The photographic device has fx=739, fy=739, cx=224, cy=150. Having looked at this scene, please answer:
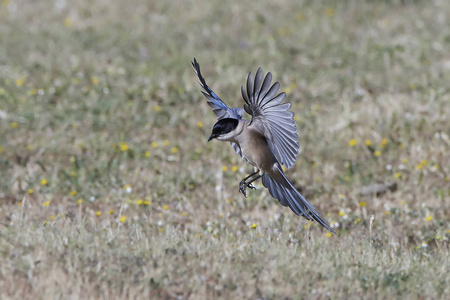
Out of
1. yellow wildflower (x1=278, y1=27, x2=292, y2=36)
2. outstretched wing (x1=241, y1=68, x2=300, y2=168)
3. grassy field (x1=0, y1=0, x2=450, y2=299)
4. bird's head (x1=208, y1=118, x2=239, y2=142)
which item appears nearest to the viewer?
grassy field (x1=0, y1=0, x2=450, y2=299)

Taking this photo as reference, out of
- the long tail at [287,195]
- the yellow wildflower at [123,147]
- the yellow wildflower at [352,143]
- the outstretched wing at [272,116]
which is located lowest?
the long tail at [287,195]

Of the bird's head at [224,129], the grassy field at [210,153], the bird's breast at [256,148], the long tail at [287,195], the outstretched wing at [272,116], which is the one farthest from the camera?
the long tail at [287,195]

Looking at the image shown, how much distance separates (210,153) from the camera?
7.54 meters

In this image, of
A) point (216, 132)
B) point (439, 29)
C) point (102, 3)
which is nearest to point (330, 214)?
point (216, 132)

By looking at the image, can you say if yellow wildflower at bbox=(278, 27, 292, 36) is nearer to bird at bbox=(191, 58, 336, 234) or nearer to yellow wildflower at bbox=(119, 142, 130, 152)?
yellow wildflower at bbox=(119, 142, 130, 152)

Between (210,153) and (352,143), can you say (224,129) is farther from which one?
(352,143)

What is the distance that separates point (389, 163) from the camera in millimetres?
7219

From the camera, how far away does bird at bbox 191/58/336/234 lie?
4523 millimetres

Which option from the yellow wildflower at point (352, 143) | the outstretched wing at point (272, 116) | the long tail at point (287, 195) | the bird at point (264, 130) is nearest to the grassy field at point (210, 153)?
the yellow wildflower at point (352, 143)

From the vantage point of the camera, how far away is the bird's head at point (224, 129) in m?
4.63

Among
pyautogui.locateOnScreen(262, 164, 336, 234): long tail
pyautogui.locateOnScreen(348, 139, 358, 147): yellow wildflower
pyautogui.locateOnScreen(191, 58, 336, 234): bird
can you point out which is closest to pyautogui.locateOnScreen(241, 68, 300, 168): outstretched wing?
pyautogui.locateOnScreen(191, 58, 336, 234): bird

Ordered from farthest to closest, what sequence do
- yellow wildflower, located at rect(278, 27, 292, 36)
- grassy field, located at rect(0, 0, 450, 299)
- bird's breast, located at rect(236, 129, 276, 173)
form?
yellow wildflower, located at rect(278, 27, 292, 36)
bird's breast, located at rect(236, 129, 276, 173)
grassy field, located at rect(0, 0, 450, 299)

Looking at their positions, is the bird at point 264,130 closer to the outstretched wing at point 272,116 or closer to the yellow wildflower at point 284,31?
the outstretched wing at point 272,116

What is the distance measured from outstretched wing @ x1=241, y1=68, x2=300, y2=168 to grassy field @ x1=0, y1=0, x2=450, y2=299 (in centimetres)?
58
